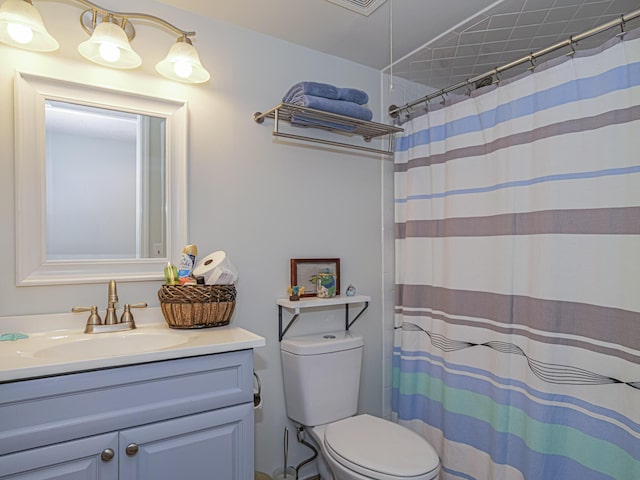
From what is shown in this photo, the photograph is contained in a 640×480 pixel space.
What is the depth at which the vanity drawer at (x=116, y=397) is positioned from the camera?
3.30 feet

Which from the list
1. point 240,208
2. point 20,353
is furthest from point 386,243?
point 20,353

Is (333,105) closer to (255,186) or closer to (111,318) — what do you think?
(255,186)

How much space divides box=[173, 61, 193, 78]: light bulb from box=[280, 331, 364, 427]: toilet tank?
120 centimetres

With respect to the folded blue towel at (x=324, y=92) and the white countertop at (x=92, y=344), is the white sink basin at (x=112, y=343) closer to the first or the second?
the white countertop at (x=92, y=344)

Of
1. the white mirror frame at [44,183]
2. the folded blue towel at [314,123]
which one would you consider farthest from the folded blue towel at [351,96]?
the white mirror frame at [44,183]

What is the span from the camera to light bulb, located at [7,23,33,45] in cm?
129

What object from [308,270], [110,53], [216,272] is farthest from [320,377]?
[110,53]

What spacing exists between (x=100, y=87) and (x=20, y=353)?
0.95 m

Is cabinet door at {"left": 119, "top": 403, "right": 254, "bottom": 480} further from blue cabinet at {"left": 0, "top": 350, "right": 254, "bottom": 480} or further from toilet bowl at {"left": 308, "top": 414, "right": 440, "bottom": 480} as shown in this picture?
toilet bowl at {"left": 308, "top": 414, "right": 440, "bottom": 480}

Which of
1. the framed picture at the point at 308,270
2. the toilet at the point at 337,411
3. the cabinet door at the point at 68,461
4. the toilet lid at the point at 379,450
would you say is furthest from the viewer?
the framed picture at the point at 308,270

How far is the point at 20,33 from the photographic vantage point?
131cm

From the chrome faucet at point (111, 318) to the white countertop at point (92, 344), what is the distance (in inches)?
1.2

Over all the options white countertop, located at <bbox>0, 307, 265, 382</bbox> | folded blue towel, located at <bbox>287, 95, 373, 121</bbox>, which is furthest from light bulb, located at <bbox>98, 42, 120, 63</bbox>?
white countertop, located at <bbox>0, 307, 265, 382</bbox>

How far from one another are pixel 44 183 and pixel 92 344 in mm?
586
